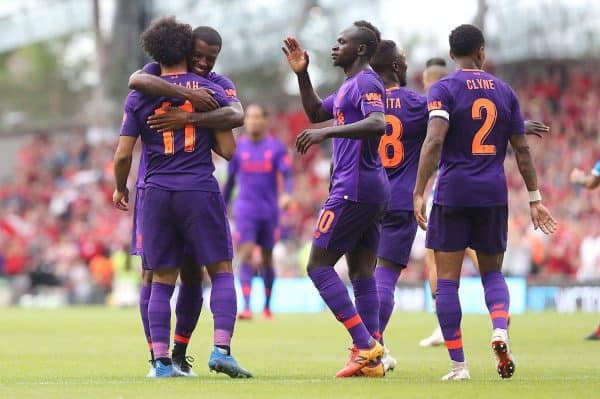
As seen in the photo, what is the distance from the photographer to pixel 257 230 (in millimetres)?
19281

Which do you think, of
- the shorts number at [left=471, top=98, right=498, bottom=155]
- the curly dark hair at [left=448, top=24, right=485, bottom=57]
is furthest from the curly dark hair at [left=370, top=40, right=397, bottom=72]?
the shorts number at [left=471, top=98, right=498, bottom=155]

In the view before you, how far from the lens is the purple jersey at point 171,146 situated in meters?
9.70

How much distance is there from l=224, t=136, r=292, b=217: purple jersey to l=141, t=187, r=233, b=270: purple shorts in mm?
9359

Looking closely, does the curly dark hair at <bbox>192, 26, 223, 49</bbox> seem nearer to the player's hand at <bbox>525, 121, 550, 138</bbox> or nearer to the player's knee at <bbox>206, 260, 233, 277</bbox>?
the player's knee at <bbox>206, 260, 233, 277</bbox>

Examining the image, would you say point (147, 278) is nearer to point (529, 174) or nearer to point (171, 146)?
point (171, 146)

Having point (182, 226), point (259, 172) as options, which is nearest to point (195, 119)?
point (182, 226)

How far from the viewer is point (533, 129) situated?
1106cm

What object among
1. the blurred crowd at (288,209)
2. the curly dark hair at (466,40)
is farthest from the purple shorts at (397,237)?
the blurred crowd at (288,209)

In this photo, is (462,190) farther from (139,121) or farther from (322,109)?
(139,121)

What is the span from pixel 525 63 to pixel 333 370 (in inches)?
900

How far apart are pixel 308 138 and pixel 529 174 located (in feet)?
5.88

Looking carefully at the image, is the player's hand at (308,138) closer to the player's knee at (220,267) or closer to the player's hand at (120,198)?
the player's knee at (220,267)

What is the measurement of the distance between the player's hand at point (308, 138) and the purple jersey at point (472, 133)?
2.93 feet

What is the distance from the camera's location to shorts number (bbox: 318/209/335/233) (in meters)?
9.98
